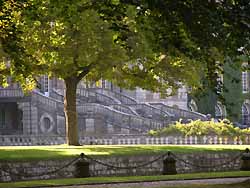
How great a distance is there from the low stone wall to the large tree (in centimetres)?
378

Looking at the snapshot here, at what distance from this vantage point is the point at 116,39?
595 inches

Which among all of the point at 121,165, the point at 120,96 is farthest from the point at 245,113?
the point at 121,165

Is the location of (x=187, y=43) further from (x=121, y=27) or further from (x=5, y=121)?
(x=5, y=121)

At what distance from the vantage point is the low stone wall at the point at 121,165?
81.8ft

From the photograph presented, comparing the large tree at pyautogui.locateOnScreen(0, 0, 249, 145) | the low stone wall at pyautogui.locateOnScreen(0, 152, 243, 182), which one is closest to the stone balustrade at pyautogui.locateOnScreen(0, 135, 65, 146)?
the large tree at pyautogui.locateOnScreen(0, 0, 249, 145)

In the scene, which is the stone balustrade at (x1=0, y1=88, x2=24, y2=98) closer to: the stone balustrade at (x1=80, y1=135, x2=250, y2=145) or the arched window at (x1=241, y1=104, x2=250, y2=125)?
the stone balustrade at (x1=80, y1=135, x2=250, y2=145)

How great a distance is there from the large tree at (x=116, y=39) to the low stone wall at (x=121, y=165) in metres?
3.78

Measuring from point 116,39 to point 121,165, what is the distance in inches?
503

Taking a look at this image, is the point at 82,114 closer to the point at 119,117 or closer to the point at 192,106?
the point at 119,117

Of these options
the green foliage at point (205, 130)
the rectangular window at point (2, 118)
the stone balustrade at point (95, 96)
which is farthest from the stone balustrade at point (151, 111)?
the green foliage at point (205, 130)

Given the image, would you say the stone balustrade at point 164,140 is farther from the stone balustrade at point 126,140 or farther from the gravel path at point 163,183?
the gravel path at point 163,183

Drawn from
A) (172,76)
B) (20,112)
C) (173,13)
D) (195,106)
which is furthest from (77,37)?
(195,106)

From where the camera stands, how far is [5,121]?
5572cm

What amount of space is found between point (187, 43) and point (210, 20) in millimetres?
2706
